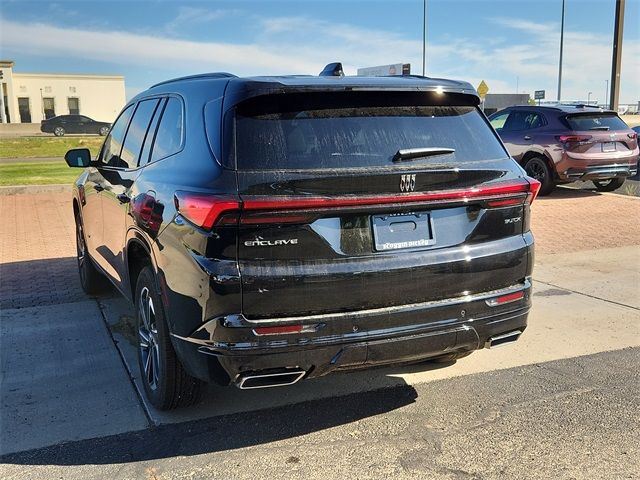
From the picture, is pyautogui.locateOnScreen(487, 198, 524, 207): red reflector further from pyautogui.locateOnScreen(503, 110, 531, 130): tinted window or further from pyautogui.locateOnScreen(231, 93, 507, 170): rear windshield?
pyautogui.locateOnScreen(503, 110, 531, 130): tinted window

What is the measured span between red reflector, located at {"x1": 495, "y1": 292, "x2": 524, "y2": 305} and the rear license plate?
1.78 feet

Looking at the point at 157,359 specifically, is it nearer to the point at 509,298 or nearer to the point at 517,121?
the point at 509,298

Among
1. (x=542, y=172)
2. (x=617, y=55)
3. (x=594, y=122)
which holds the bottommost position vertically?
(x=542, y=172)

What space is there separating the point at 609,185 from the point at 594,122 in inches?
73.6

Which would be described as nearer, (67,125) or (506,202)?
(506,202)

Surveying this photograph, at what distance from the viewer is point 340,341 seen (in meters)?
3.10

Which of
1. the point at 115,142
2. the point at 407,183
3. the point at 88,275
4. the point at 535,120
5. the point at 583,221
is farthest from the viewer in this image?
the point at 535,120

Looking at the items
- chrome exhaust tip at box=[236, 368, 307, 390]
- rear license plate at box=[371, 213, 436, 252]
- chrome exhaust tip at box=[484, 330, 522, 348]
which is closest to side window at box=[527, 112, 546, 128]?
chrome exhaust tip at box=[484, 330, 522, 348]

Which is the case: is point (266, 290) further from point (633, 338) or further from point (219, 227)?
point (633, 338)

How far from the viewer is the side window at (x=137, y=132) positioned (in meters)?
4.38

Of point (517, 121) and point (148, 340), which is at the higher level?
point (517, 121)

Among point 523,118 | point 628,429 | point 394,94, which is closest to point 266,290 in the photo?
point 394,94

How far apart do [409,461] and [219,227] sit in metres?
1.50

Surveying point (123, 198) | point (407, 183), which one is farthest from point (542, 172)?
point (407, 183)
